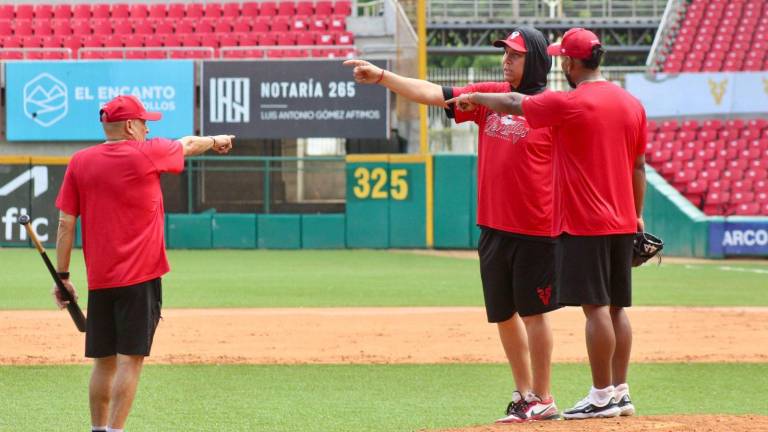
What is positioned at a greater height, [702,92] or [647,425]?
[702,92]

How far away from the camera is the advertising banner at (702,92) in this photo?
25.9 metres

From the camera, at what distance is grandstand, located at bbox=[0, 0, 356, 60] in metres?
25.9

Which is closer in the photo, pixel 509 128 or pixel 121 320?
pixel 121 320

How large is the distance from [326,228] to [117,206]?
61.3 feet

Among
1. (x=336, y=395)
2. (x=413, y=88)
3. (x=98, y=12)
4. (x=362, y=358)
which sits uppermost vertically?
(x=98, y=12)

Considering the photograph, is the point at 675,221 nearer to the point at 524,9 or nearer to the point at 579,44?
the point at 524,9

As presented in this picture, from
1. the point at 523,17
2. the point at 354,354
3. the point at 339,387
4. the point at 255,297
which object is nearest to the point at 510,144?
the point at 339,387

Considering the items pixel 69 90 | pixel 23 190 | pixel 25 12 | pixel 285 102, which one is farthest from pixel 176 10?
pixel 23 190

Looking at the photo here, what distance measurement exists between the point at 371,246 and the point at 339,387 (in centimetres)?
1623

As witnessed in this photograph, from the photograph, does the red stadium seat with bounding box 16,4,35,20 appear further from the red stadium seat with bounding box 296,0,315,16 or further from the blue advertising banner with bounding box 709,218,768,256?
the blue advertising banner with bounding box 709,218,768,256

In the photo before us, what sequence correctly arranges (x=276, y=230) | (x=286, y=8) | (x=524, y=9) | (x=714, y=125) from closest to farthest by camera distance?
1. (x=276, y=230)
2. (x=714, y=125)
3. (x=286, y=8)
4. (x=524, y=9)

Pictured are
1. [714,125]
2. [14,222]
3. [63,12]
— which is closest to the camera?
[14,222]

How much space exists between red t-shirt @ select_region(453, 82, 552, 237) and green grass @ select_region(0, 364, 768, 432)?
1244mm

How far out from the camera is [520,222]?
19.8 ft
